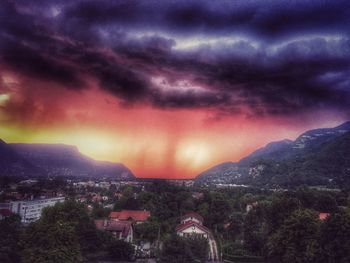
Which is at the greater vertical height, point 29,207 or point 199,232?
point 199,232

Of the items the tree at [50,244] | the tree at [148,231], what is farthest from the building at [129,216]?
the tree at [50,244]

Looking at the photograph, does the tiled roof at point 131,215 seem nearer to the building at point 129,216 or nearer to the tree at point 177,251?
the building at point 129,216

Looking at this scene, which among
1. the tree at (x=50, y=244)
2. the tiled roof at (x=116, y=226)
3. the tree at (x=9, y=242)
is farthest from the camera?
the tiled roof at (x=116, y=226)

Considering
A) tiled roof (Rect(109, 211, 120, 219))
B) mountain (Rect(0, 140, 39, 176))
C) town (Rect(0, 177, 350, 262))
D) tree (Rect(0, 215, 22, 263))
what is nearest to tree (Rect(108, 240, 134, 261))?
town (Rect(0, 177, 350, 262))

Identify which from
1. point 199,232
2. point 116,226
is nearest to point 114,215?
point 116,226

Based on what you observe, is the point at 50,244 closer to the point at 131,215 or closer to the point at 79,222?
the point at 79,222

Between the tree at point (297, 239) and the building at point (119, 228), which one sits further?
the building at point (119, 228)

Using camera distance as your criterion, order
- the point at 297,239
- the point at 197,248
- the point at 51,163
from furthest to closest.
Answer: the point at 51,163
the point at 197,248
the point at 297,239
